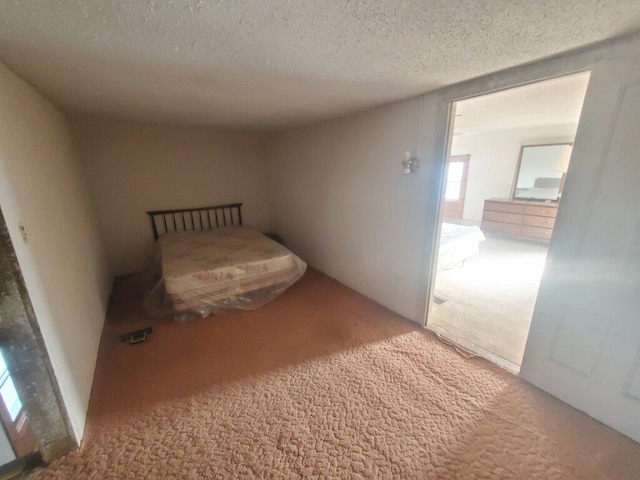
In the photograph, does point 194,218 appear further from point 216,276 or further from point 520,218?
point 520,218

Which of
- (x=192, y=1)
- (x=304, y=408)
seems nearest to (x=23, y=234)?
(x=192, y=1)

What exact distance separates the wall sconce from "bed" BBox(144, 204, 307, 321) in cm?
147

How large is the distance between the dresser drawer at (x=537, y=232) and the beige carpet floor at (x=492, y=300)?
0.55 meters

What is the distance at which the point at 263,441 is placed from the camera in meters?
1.33

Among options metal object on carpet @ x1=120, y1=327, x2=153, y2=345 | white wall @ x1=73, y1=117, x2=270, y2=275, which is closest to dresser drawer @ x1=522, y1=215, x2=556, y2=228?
white wall @ x1=73, y1=117, x2=270, y2=275

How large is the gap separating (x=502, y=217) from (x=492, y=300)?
10.2ft

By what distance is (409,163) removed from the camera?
6.84ft

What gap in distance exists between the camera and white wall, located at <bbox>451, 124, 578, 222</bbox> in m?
4.71

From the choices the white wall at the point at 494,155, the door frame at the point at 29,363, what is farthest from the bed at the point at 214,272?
the white wall at the point at 494,155

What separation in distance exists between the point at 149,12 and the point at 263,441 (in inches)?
76.5

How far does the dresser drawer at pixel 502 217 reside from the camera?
15.8ft

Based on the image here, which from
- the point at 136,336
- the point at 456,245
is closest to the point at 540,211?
the point at 456,245

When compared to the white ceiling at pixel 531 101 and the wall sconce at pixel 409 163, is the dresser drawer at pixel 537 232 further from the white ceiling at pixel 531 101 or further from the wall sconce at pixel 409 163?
the wall sconce at pixel 409 163

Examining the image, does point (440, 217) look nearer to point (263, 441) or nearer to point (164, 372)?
point (263, 441)
